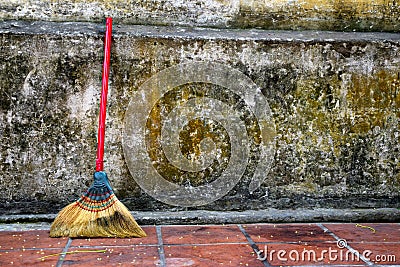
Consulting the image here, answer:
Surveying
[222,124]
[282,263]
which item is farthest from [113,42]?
[282,263]

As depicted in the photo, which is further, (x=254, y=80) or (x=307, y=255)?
(x=254, y=80)

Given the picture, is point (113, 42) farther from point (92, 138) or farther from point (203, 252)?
point (203, 252)

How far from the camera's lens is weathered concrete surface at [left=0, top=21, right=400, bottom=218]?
2918 millimetres

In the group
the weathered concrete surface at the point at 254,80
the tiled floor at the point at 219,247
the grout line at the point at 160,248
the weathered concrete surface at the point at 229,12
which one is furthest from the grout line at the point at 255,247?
the weathered concrete surface at the point at 229,12

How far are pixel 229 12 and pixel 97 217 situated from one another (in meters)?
1.52

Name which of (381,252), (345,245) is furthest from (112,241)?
(381,252)

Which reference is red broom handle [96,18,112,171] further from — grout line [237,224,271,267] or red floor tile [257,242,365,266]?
red floor tile [257,242,365,266]

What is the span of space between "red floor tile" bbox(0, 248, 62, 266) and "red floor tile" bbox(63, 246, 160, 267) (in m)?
0.07

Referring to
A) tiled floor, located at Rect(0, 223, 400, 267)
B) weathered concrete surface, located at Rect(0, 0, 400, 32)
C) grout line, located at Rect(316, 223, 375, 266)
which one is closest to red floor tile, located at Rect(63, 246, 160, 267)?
tiled floor, located at Rect(0, 223, 400, 267)

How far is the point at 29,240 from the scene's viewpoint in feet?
8.75

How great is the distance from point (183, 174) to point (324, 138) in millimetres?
905

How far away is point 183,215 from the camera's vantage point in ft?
9.87

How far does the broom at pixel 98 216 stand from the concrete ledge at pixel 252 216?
7.7 inches

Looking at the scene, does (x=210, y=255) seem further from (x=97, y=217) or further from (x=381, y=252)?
(x=381, y=252)
